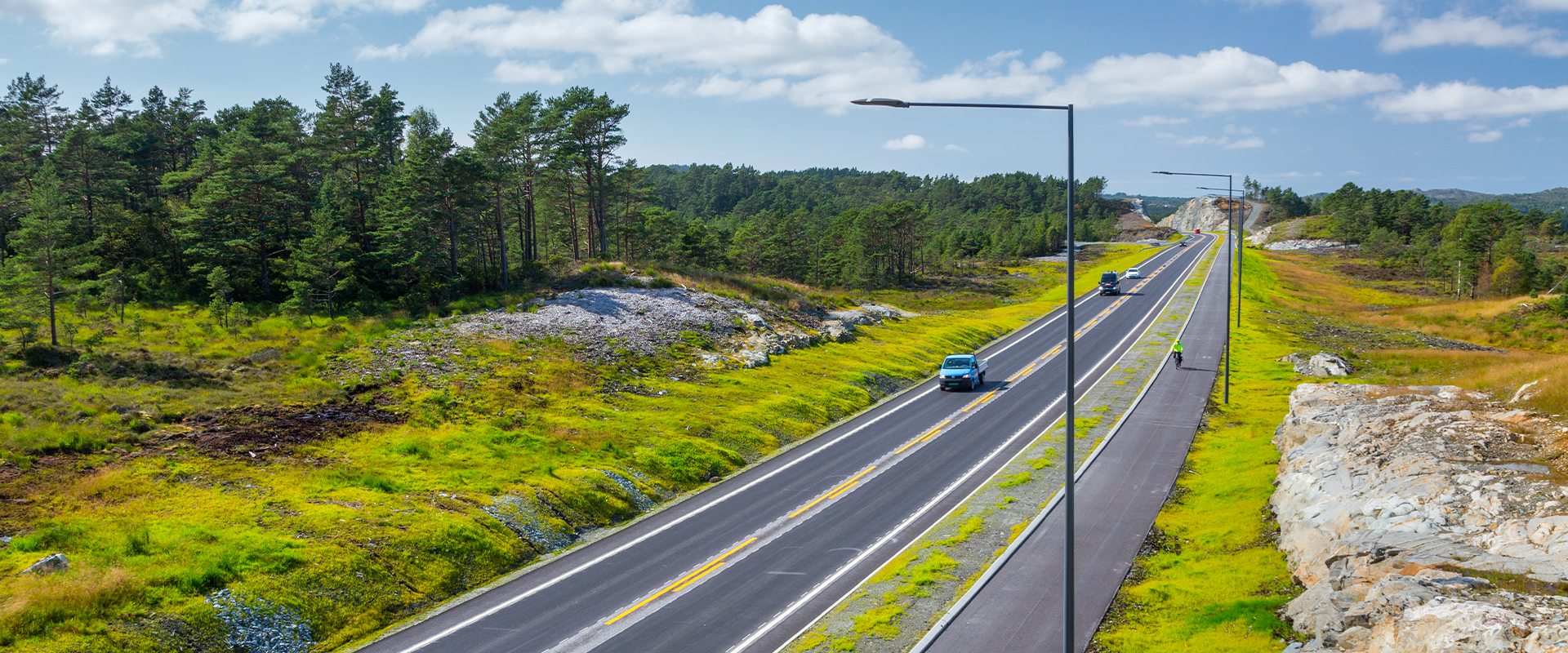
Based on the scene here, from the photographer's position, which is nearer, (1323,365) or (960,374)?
(960,374)

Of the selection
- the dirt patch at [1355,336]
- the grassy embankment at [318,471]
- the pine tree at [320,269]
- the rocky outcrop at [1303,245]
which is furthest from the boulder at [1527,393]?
the rocky outcrop at [1303,245]

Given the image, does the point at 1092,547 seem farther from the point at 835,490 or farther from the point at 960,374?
the point at 960,374

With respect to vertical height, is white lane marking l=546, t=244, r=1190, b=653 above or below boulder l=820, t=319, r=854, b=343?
below

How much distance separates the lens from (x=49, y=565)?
59.6ft

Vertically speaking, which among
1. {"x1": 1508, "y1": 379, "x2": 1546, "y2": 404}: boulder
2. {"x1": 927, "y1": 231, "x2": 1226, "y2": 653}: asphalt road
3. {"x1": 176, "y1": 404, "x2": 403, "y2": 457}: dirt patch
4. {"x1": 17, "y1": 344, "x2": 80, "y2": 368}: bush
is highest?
{"x1": 17, "y1": 344, "x2": 80, "y2": 368}: bush

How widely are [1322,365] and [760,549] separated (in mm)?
41938

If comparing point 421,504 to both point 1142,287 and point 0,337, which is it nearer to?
point 0,337

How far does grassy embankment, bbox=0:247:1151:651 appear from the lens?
1884 centimetres

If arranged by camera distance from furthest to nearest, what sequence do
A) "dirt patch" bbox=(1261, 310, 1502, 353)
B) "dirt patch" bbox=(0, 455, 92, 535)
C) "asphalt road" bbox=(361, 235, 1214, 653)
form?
1. "dirt patch" bbox=(1261, 310, 1502, 353)
2. "dirt patch" bbox=(0, 455, 92, 535)
3. "asphalt road" bbox=(361, 235, 1214, 653)

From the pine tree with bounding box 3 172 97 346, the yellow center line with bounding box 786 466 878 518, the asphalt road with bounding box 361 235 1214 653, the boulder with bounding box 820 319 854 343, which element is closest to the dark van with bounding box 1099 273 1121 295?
the boulder with bounding box 820 319 854 343

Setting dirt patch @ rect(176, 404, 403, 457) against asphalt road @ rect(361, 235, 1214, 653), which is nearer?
asphalt road @ rect(361, 235, 1214, 653)

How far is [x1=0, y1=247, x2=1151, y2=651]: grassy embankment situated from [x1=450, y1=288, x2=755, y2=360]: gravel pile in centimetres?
271

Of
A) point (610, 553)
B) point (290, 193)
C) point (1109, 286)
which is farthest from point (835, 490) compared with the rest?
point (1109, 286)

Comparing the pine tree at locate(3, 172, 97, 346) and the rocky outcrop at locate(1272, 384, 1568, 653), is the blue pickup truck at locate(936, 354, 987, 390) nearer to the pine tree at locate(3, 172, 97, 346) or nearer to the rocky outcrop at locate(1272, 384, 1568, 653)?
the rocky outcrop at locate(1272, 384, 1568, 653)
